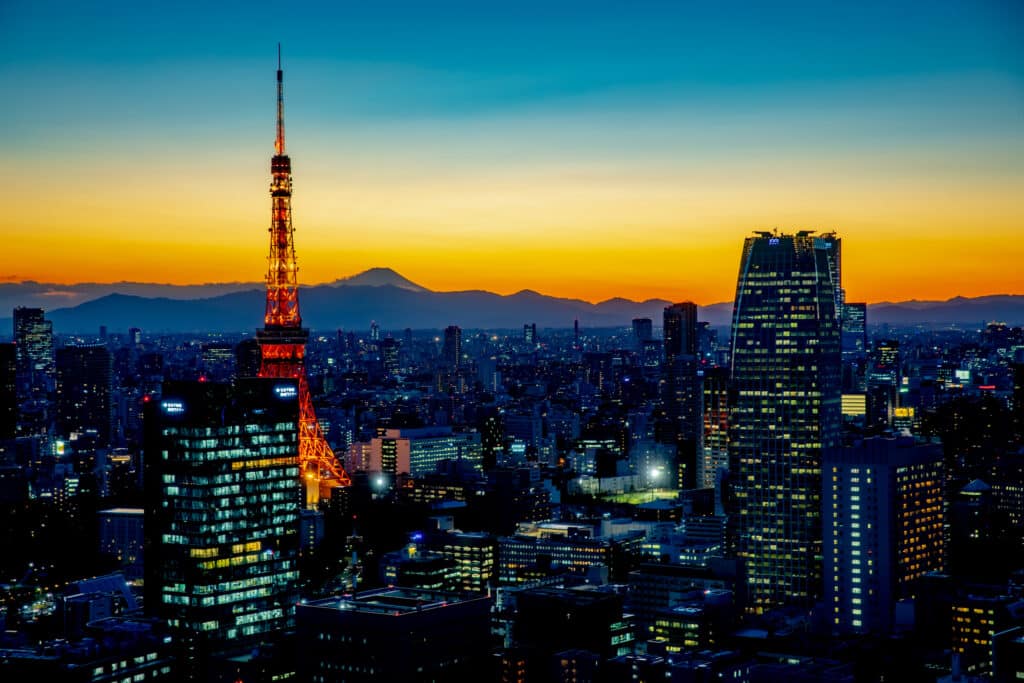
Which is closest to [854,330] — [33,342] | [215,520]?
[33,342]

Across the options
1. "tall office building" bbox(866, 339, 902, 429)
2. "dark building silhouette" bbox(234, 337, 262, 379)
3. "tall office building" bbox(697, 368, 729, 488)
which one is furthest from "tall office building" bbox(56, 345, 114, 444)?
"tall office building" bbox(866, 339, 902, 429)

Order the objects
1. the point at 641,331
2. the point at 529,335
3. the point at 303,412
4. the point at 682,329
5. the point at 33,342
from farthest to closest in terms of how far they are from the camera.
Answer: the point at 529,335
the point at 641,331
the point at 682,329
the point at 33,342
the point at 303,412

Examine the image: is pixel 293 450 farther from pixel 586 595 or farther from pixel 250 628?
pixel 586 595

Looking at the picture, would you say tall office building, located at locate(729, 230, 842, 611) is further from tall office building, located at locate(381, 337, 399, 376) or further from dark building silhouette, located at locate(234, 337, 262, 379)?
tall office building, located at locate(381, 337, 399, 376)

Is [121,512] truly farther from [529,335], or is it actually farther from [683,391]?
[529,335]

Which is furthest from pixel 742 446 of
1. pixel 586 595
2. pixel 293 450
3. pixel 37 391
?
pixel 37 391

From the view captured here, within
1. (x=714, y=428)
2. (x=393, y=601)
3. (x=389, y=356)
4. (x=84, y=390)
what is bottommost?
(x=393, y=601)
